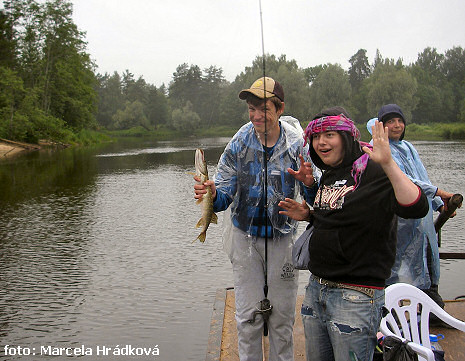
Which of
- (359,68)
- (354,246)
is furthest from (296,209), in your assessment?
(359,68)

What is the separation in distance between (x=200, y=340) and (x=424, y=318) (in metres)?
3.57

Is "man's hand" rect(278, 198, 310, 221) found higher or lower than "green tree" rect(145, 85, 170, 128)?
lower

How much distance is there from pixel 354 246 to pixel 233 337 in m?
2.46

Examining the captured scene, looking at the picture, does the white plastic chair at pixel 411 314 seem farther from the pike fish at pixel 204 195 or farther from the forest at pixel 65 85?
the forest at pixel 65 85

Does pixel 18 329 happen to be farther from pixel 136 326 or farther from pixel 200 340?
pixel 200 340

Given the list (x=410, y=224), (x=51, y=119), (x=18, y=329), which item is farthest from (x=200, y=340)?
(x=51, y=119)

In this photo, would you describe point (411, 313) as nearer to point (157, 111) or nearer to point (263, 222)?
point (263, 222)

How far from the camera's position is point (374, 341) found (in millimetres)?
2410

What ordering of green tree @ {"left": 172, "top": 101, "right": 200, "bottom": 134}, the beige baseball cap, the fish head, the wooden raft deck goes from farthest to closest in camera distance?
green tree @ {"left": 172, "top": 101, "right": 200, "bottom": 134}, the wooden raft deck, the beige baseball cap, the fish head

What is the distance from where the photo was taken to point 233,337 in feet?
14.7

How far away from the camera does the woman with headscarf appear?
233 cm

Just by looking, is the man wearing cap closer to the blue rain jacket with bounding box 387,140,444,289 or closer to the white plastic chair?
the white plastic chair

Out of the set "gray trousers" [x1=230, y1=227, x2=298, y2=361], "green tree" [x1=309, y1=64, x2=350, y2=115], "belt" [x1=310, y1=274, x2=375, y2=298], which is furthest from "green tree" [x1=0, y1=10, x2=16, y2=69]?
"belt" [x1=310, y1=274, x2=375, y2=298]

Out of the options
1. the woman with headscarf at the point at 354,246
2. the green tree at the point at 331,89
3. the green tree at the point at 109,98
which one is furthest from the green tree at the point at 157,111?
the woman with headscarf at the point at 354,246
